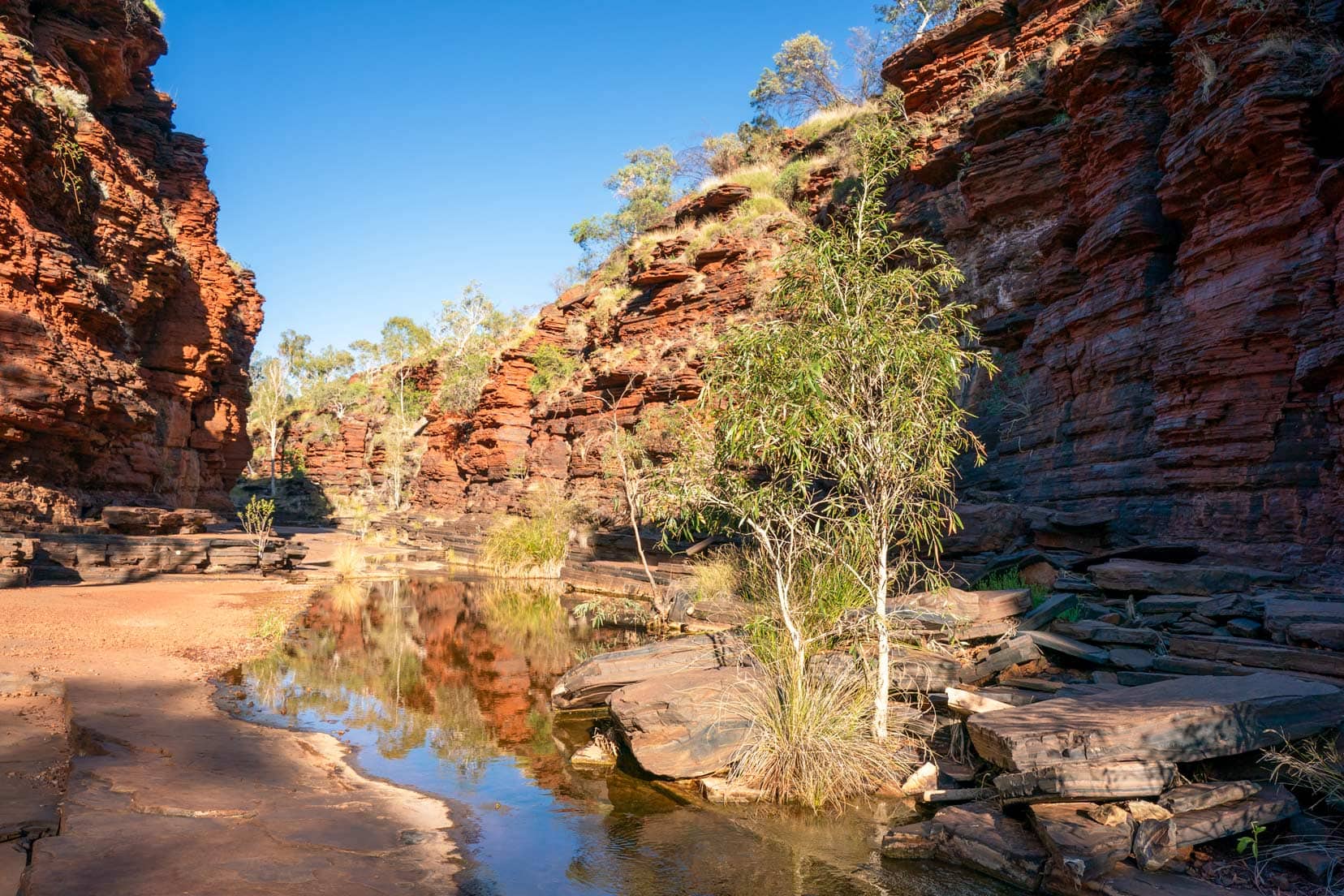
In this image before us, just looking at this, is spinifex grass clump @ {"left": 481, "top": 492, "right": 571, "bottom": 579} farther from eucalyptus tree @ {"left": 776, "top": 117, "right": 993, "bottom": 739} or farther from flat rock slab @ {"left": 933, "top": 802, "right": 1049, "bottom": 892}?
flat rock slab @ {"left": 933, "top": 802, "right": 1049, "bottom": 892}

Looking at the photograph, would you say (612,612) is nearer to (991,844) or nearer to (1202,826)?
(991,844)

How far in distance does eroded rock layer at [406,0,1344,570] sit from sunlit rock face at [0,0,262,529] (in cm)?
2085

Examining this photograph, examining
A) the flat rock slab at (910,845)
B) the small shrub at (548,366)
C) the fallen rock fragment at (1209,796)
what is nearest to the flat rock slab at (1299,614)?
the fallen rock fragment at (1209,796)

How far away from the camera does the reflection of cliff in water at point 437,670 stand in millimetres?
8047

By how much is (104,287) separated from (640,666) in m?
21.0

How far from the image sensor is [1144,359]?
1163cm

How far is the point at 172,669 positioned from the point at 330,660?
7.60 ft

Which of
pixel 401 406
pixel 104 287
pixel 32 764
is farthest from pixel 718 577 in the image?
pixel 401 406

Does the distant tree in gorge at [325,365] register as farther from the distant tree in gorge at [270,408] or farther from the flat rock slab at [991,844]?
the flat rock slab at [991,844]

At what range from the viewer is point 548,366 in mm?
36125

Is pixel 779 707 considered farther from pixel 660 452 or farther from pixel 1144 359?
pixel 660 452

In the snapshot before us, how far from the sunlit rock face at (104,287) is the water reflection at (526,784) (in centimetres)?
1003

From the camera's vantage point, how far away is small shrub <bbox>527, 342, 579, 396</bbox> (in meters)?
35.4

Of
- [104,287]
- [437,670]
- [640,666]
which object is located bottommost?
[437,670]
